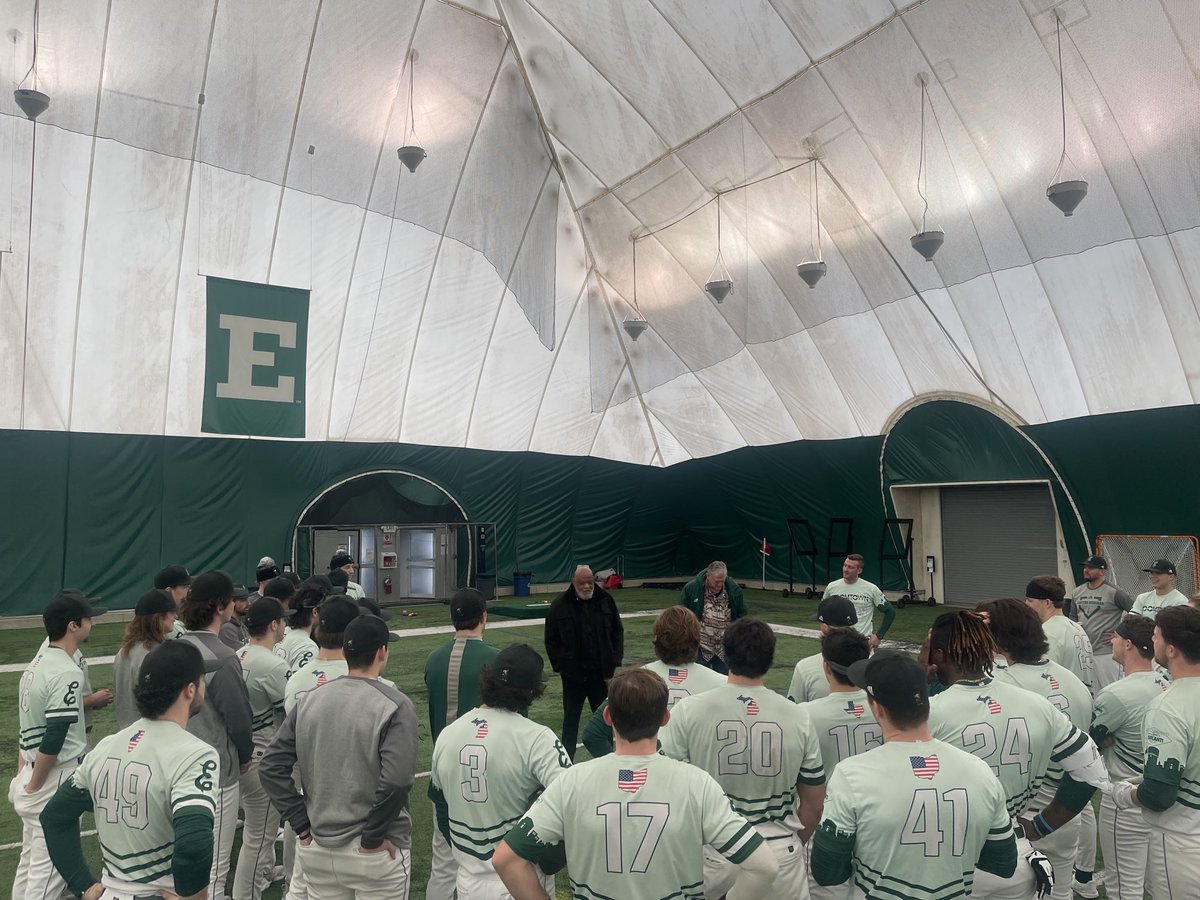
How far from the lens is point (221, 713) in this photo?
4344 millimetres

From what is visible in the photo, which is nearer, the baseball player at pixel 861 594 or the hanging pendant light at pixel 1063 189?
the baseball player at pixel 861 594

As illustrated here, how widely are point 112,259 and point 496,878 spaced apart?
17.0 meters

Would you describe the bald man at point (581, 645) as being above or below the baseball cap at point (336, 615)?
below

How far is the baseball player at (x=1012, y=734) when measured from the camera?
11.3 feet

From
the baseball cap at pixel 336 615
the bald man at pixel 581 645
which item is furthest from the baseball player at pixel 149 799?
the bald man at pixel 581 645

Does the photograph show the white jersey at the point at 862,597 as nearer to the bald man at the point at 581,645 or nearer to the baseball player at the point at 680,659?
the bald man at the point at 581,645

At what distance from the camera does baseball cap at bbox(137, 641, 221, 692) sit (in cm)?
310

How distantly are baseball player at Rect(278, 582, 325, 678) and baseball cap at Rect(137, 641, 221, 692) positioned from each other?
8.50 feet

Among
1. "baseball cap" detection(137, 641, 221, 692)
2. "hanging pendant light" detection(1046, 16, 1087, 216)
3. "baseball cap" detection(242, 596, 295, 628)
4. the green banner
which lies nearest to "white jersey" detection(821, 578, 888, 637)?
"baseball cap" detection(242, 596, 295, 628)

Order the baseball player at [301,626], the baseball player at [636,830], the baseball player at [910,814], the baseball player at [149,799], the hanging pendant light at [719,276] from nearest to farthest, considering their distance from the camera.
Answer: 1. the baseball player at [636,830]
2. the baseball player at [910,814]
3. the baseball player at [149,799]
4. the baseball player at [301,626]
5. the hanging pendant light at [719,276]

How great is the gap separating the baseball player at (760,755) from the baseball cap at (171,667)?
1914mm

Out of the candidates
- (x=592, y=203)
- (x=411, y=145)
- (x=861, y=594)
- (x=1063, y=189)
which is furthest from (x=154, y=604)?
(x=592, y=203)

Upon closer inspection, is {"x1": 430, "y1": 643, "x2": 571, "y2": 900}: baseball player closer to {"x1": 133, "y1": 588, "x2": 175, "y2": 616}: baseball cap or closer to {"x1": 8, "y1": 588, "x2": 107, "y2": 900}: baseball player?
{"x1": 133, "y1": 588, "x2": 175, "y2": 616}: baseball cap

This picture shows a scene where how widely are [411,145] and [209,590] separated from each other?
13.4 meters
